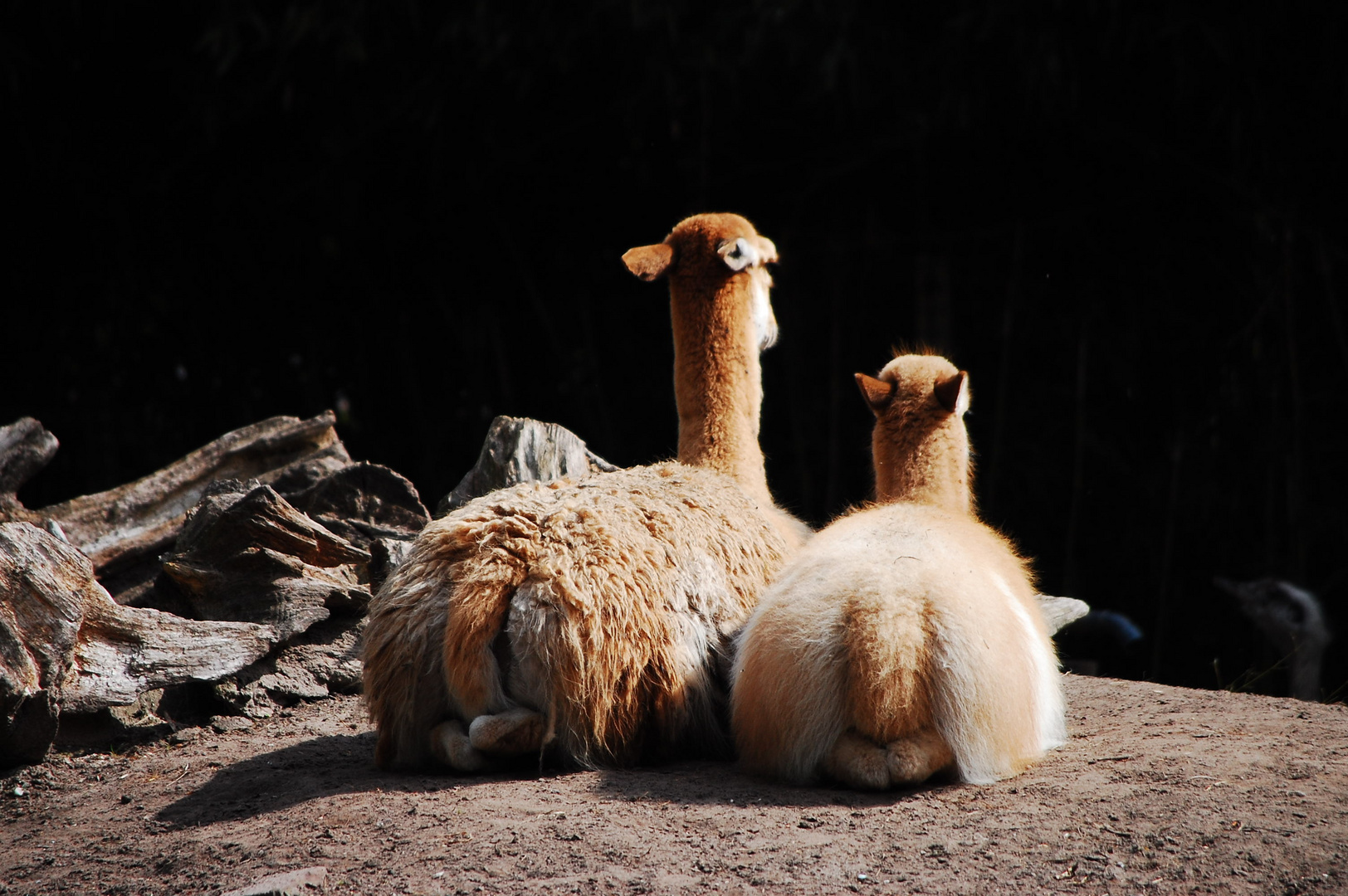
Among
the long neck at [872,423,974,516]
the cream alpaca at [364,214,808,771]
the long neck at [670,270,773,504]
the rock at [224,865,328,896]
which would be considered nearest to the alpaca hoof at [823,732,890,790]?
the cream alpaca at [364,214,808,771]

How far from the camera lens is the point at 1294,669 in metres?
5.02

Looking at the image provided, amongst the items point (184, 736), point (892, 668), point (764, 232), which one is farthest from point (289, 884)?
point (764, 232)

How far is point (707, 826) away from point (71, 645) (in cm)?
205

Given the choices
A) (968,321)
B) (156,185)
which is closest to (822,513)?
(968,321)

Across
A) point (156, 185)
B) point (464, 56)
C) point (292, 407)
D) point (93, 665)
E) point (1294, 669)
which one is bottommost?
point (1294, 669)

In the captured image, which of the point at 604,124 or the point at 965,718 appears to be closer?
the point at 965,718

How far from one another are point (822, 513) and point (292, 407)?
3.33 m

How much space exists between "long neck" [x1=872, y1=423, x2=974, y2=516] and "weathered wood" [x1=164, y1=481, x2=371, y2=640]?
1.89m

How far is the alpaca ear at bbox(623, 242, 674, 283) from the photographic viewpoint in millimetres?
4126

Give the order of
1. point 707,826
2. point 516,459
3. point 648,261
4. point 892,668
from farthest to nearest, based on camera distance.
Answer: point 516,459, point 648,261, point 892,668, point 707,826

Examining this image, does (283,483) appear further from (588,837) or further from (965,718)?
(965,718)

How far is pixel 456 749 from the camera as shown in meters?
3.01

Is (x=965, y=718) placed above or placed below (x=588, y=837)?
above

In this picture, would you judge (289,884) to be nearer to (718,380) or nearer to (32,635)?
(32,635)
